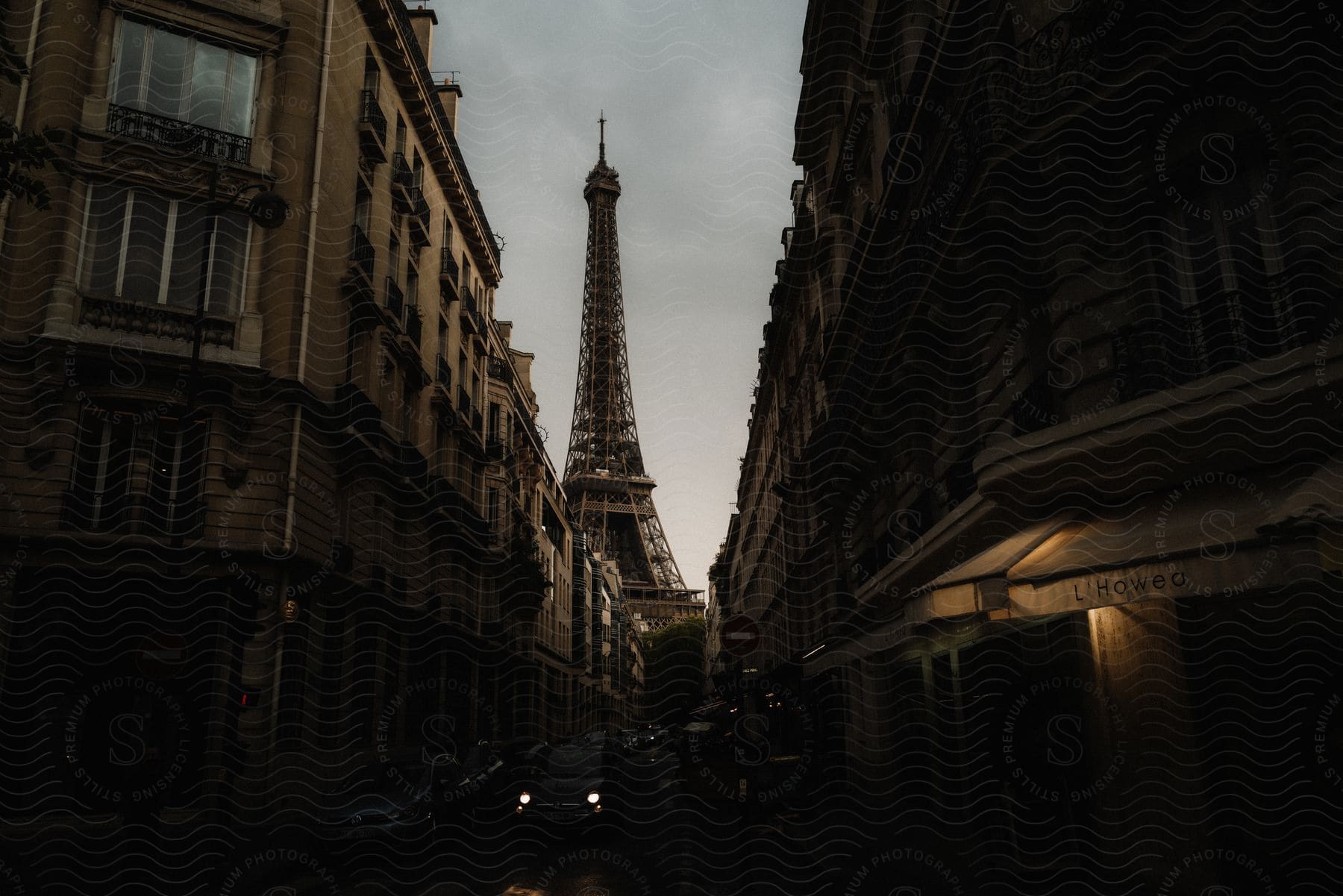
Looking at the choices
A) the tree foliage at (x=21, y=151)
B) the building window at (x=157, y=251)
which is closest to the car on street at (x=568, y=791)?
A: the building window at (x=157, y=251)

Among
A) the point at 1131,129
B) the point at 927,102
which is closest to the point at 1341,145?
the point at 1131,129

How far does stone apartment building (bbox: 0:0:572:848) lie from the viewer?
16312 millimetres

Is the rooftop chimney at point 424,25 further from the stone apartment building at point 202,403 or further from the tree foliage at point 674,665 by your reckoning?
the tree foliage at point 674,665

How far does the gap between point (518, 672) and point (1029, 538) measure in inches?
1468

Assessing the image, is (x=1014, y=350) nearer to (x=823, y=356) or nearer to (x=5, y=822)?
(x=823, y=356)

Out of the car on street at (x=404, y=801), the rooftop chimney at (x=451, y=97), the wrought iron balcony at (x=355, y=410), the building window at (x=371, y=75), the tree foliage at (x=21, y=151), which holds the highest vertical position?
the rooftop chimney at (x=451, y=97)

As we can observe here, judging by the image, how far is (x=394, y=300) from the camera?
25219 millimetres

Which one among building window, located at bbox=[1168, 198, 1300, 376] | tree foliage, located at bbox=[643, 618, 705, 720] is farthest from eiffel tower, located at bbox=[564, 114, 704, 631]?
building window, located at bbox=[1168, 198, 1300, 376]

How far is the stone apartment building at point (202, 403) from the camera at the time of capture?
642 inches

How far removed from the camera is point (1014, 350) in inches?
456

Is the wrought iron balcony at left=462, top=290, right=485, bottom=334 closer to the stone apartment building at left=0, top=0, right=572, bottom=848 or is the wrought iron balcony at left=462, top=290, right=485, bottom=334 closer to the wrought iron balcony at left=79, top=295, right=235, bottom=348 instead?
the stone apartment building at left=0, top=0, right=572, bottom=848

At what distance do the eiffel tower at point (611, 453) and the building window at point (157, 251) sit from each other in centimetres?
8104

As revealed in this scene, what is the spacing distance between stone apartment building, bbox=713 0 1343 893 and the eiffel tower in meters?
87.2

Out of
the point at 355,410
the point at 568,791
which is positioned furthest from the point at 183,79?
the point at 568,791
